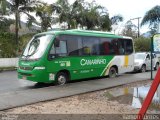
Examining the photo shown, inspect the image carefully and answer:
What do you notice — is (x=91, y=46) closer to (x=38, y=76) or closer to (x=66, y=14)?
(x=38, y=76)

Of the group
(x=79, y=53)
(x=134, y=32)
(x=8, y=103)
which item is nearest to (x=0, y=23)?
(x=79, y=53)

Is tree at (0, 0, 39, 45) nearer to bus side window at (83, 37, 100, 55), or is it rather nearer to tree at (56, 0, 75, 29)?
tree at (56, 0, 75, 29)

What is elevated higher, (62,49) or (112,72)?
(62,49)

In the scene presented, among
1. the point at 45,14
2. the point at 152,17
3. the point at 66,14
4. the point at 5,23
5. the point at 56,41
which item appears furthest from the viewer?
the point at 66,14

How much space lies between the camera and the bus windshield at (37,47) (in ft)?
46.4

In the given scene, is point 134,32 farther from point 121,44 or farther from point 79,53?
point 79,53

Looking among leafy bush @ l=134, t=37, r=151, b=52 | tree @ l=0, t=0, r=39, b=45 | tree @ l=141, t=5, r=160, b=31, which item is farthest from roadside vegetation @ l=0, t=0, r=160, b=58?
tree @ l=141, t=5, r=160, b=31

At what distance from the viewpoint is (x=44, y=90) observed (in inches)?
490

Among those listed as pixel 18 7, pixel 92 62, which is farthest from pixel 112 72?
pixel 18 7

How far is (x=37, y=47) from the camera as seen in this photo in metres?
14.5

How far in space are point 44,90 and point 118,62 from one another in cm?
732

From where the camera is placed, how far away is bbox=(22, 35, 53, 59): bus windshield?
46.4 feet

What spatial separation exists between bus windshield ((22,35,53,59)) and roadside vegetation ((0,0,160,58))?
46.0ft

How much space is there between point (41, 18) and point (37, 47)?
59.7 feet
